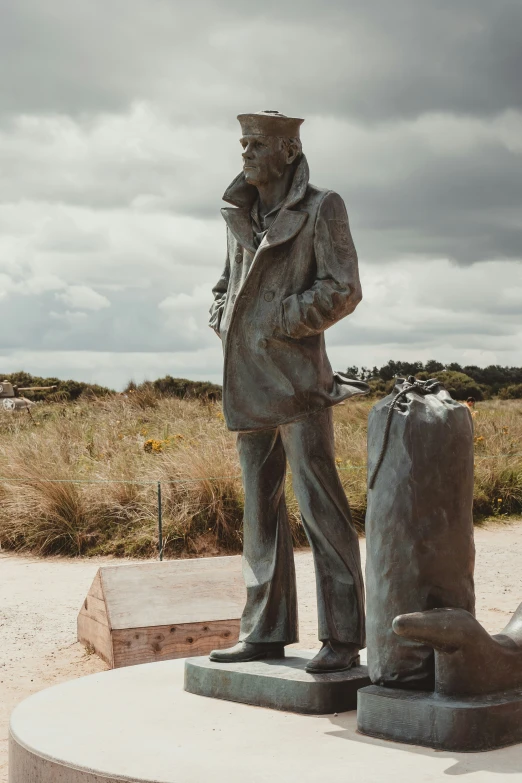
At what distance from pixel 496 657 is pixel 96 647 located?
387cm

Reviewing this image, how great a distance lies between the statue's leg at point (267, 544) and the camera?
185 inches

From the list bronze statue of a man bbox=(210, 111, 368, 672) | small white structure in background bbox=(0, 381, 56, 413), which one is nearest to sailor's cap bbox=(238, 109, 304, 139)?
bronze statue of a man bbox=(210, 111, 368, 672)

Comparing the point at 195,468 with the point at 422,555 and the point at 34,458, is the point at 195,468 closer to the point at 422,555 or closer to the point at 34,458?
the point at 34,458

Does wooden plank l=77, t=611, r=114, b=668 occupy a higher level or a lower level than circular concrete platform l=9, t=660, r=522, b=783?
lower

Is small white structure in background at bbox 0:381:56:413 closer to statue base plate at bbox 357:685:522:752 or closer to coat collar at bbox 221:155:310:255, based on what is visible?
coat collar at bbox 221:155:310:255

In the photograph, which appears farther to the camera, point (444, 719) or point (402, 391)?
point (402, 391)

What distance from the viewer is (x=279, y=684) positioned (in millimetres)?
4398

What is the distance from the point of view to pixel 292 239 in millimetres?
4480

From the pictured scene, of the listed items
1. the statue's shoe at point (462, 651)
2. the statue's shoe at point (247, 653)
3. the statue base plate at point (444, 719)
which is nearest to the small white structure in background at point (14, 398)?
the statue's shoe at point (247, 653)

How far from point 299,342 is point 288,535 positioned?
0.88 meters

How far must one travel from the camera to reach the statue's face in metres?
4.57

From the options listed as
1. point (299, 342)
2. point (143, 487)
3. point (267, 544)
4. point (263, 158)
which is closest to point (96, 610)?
point (267, 544)

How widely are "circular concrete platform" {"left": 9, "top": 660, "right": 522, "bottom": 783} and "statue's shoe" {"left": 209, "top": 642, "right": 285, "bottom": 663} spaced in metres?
0.21

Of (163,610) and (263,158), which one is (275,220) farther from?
(163,610)
